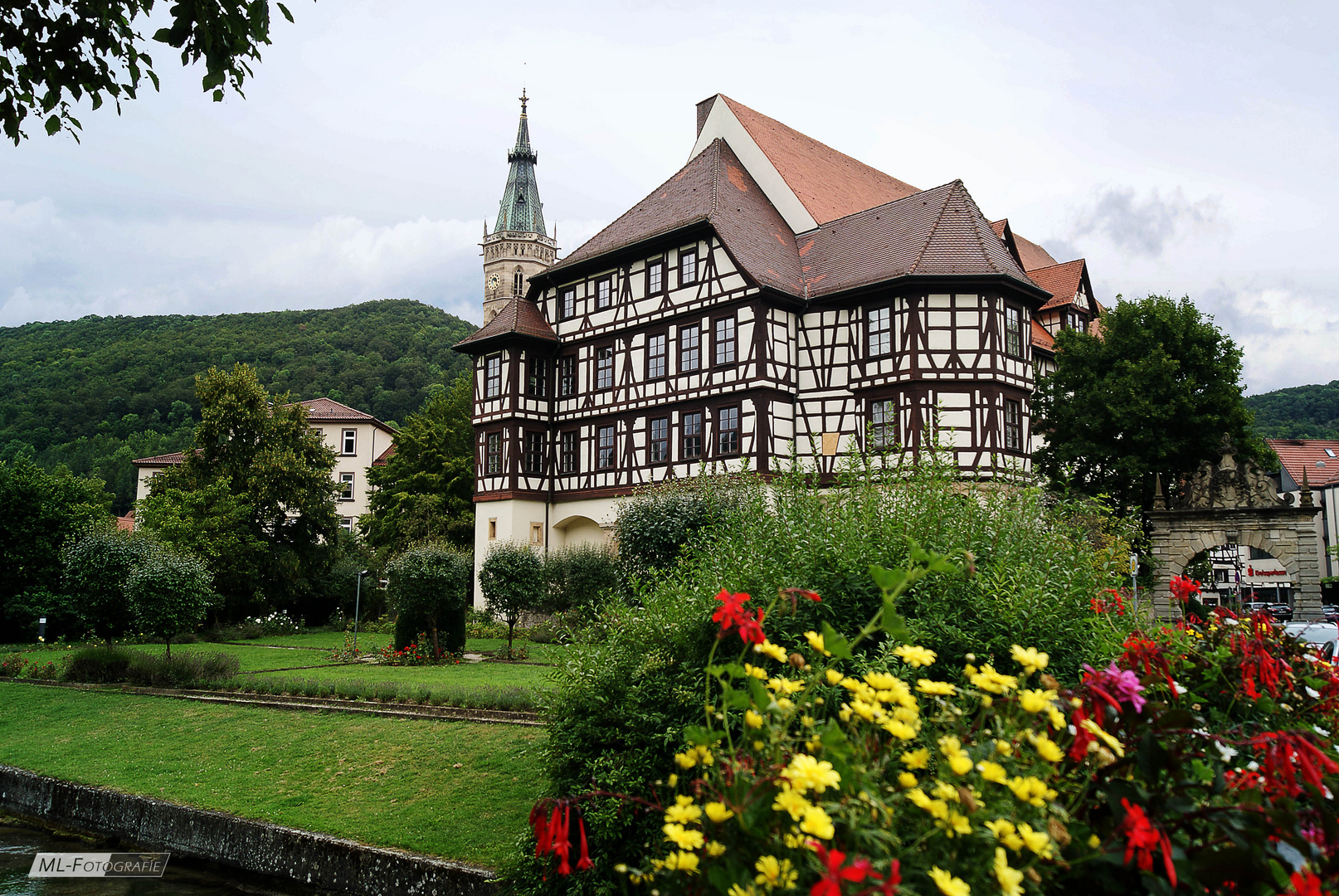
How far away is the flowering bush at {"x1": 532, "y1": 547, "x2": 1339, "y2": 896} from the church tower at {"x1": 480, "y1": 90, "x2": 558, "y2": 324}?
8855cm

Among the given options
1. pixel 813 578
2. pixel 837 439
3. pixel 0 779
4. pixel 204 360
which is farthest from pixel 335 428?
pixel 813 578

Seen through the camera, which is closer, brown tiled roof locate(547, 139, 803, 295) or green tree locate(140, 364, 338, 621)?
brown tiled roof locate(547, 139, 803, 295)

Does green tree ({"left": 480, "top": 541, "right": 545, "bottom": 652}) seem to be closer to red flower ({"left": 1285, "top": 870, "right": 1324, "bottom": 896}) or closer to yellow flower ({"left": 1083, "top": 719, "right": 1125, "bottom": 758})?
yellow flower ({"left": 1083, "top": 719, "right": 1125, "bottom": 758})

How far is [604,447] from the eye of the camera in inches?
1303

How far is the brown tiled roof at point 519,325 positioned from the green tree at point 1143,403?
17574 mm

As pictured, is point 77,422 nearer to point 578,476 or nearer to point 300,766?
point 578,476

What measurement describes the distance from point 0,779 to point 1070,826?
50.5 feet

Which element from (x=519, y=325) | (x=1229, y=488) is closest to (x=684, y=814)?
(x=1229, y=488)

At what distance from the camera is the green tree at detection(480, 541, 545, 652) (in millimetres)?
27328

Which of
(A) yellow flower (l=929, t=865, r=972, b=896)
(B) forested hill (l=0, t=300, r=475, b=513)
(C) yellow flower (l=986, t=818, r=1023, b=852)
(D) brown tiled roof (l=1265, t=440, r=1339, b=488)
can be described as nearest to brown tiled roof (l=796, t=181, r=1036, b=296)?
(C) yellow flower (l=986, t=818, r=1023, b=852)

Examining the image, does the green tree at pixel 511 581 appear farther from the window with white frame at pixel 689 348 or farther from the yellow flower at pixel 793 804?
the yellow flower at pixel 793 804

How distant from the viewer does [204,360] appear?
80500 mm

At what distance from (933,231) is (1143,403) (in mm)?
8666

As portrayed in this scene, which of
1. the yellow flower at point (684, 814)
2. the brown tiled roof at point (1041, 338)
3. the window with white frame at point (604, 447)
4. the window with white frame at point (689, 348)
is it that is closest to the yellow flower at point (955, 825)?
the yellow flower at point (684, 814)
